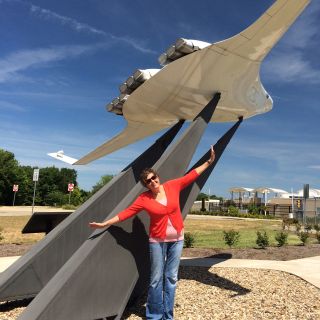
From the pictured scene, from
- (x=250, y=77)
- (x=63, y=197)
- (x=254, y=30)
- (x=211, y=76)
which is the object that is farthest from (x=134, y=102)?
(x=63, y=197)

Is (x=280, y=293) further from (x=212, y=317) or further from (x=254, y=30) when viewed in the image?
(x=254, y=30)

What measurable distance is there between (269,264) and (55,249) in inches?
201

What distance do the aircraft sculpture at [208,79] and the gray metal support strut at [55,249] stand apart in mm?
1527

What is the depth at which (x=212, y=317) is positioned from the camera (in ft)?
16.0

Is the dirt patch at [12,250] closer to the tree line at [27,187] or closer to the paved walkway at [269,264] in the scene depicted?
the paved walkway at [269,264]

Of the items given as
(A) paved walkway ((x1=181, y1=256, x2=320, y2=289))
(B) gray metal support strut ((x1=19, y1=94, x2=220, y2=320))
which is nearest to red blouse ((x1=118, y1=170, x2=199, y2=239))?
(B) gray metal support strut ((x1=19, y1=94, x2=220, y2=320))

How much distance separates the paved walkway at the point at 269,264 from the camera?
7.81 m

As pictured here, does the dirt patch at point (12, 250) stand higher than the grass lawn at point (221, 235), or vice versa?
the grass lawn at point (221, 235)

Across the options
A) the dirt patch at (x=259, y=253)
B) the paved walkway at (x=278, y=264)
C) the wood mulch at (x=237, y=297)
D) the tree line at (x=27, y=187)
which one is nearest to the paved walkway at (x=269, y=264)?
the paved walkway at (x=278, y=264)

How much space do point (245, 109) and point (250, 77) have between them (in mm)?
1016

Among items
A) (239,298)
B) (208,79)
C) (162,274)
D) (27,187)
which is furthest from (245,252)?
(27,187)

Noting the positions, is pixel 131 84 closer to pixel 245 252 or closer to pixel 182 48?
pixel 182 48

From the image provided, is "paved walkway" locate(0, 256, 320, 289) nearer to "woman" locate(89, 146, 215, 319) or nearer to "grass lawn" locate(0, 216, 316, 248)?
"grass lawn" locate(0, 216, 316, 248)

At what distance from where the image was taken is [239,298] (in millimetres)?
5762
